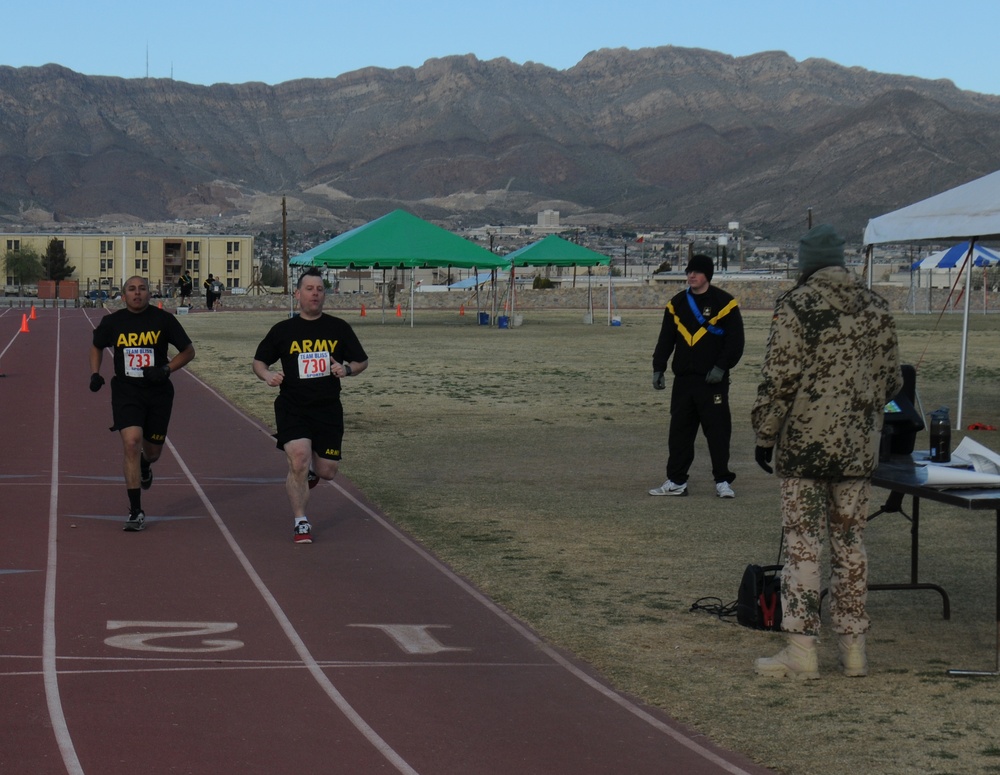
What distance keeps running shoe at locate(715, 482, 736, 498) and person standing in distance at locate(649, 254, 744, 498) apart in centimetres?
1

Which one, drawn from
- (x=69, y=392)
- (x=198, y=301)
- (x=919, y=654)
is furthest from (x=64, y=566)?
(x=198, y=301)

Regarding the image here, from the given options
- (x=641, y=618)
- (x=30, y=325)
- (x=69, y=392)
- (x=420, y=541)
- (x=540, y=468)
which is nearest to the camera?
(x=641, y=618)

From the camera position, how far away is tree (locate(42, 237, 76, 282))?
162550mm

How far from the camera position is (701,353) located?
12.2 meters

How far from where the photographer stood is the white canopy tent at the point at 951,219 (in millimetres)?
15039

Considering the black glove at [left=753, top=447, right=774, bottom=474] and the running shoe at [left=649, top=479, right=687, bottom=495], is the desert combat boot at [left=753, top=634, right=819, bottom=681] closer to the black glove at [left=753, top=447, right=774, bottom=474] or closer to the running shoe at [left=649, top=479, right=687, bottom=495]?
the black glove at [left=753, top=447, right=774, bottom=474]

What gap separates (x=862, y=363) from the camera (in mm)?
6750

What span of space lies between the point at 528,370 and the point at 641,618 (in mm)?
20663

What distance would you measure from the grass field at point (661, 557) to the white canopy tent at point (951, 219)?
8.00 feet

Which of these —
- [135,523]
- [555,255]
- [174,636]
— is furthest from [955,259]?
[174,636]

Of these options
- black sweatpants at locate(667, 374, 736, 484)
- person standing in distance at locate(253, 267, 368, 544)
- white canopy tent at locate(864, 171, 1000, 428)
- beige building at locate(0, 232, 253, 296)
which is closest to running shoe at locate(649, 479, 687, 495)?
black sweatpants at locate(667, 374, 736, 484)

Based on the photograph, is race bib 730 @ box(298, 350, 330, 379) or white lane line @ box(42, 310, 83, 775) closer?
white lane line @ box(42, 310, 83, 775)

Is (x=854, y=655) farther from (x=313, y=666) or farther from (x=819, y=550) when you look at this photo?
(x=313, y=666)

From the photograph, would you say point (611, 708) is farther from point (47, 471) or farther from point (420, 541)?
point (47, 471)
